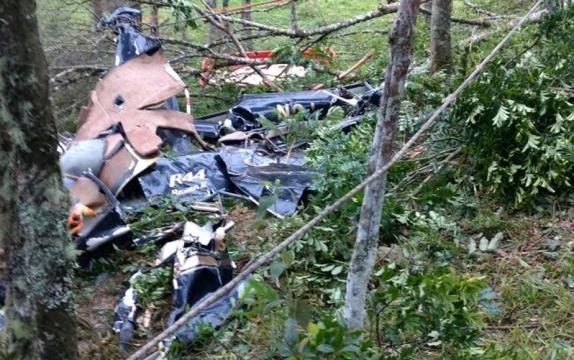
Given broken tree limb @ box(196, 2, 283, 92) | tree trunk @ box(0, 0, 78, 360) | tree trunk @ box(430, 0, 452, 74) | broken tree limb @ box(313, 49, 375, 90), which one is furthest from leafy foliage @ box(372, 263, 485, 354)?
broken tree limb @ box(196, 2, 283, 92)

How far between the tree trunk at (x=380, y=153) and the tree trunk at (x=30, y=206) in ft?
3.23

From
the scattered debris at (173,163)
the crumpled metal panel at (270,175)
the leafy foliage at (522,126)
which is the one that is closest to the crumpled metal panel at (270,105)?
the scattered debris at (173,163)

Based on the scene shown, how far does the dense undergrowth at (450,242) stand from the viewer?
2.36 meters

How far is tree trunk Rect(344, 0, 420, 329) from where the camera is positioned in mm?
2311

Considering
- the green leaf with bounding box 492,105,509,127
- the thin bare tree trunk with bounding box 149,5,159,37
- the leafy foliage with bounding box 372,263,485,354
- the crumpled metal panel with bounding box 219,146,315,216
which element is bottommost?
the crumpled metal panel with bounding box 219,146,315,216

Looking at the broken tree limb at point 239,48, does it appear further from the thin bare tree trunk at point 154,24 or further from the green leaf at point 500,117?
the green leaf at point 500,117

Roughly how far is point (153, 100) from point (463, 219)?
2400 millimetres

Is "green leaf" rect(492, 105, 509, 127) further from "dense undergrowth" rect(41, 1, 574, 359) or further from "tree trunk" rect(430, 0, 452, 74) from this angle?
"tree trunk" rect(430, 0, 452, 74)

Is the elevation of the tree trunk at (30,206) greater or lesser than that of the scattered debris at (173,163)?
greater

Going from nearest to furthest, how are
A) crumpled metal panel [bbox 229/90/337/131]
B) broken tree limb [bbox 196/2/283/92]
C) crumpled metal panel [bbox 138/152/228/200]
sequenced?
crumpled metal panel [bbox 138/152/228/200], crumpled metal panel [bbox 229/90/337/131], broken tree limb [bbox 196/2/283/92]

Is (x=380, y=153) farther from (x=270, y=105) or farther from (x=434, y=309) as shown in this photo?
(x=270, y=105)

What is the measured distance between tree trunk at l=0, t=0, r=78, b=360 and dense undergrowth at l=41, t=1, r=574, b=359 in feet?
2.01

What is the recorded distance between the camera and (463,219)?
12.1 feet

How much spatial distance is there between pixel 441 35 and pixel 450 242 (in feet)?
7.53
